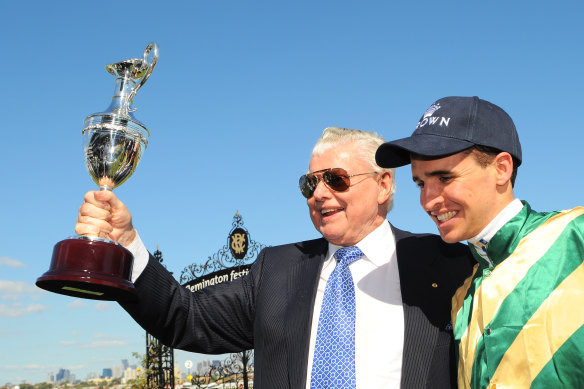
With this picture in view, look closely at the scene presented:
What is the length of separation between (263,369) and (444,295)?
106 centimetres

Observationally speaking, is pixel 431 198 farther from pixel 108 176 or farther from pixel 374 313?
pixel 108 176

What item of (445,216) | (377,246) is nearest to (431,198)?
(445,216)

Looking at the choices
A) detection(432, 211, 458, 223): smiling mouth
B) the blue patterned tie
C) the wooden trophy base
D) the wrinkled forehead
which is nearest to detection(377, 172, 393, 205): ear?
the wrinkled forehead

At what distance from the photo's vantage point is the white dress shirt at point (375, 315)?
289cm

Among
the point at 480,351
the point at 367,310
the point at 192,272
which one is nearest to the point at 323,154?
the point at 367,310

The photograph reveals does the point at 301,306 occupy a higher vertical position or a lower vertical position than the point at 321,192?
lower

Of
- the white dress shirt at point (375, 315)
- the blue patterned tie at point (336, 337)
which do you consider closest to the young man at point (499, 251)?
the white dress shirt at point (375, 315)

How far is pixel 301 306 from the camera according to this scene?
321 centimetres

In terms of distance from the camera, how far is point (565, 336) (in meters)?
2.03

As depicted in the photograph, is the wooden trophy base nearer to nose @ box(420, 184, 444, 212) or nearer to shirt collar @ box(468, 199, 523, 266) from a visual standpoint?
nose @ box(420, 184, 444, 212)

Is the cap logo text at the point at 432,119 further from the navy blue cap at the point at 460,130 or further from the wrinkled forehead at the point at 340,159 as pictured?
the wrinkled forehead at the point at 340,159

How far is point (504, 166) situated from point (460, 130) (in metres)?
0.24

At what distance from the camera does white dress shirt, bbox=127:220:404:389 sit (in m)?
2.89

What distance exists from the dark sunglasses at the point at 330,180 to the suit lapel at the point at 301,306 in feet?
1.22
